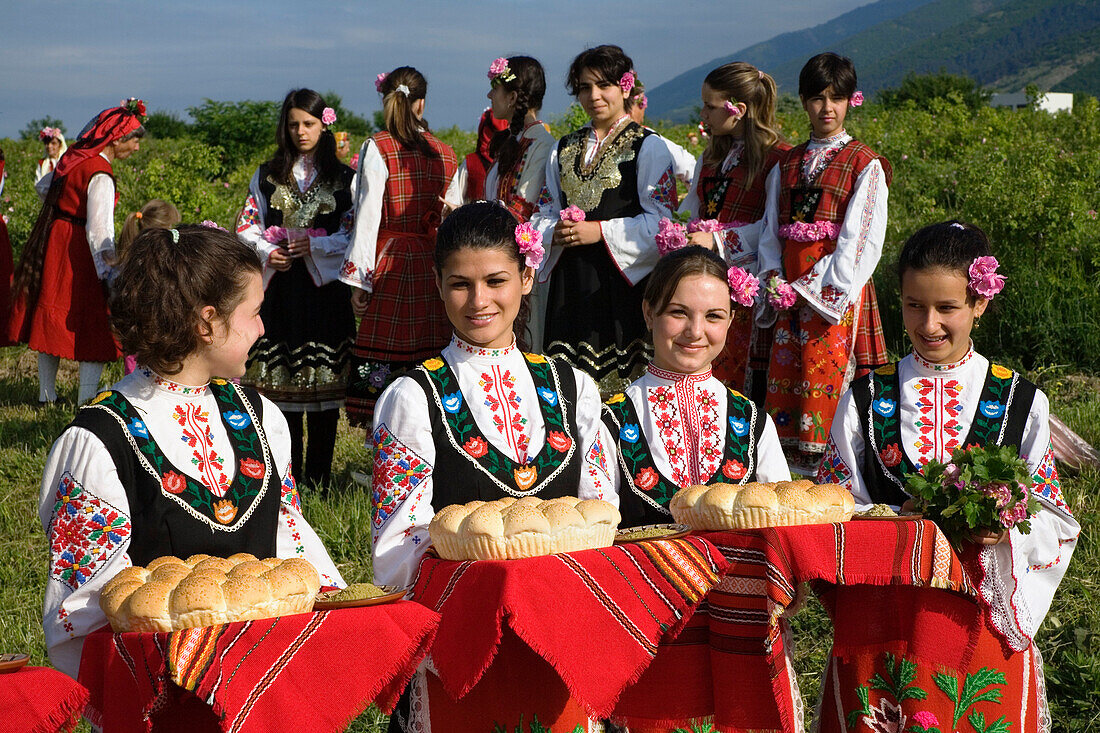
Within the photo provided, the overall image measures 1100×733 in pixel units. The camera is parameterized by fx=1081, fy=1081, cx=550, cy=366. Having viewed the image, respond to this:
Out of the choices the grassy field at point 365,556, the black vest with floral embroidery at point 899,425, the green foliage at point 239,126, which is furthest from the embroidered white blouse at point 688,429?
the green foliage at point 239,126

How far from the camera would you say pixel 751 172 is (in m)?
5.04

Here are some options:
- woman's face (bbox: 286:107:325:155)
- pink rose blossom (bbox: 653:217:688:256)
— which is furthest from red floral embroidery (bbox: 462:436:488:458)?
woman's face (bbox: 286:107:325:155)

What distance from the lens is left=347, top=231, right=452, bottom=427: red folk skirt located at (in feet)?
18.5

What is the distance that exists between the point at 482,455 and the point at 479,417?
0.10 meters

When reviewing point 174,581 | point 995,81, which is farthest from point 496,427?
point 995,81

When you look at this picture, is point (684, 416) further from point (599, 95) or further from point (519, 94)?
point (519, 94)

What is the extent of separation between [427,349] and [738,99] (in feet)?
6.66

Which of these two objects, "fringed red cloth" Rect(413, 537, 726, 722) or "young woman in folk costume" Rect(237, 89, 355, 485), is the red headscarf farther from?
"fringed red cloth" Rect(413, 537, 726, 722)

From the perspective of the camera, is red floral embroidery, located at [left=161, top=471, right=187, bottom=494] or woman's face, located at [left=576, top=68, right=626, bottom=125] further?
woman's face, located at [left=576, top=68, right=626, bottom=125]

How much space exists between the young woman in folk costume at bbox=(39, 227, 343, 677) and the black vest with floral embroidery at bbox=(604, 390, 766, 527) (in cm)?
80

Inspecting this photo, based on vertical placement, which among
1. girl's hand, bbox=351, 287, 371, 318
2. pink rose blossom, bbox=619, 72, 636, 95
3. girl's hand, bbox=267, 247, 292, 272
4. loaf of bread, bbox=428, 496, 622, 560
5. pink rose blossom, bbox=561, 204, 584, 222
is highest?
pink rose blossom, bbox=619, 72, 636, 95

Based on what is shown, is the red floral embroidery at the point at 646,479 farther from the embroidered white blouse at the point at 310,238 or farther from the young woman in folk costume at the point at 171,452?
the embroidered white blouse at the point at 310,238

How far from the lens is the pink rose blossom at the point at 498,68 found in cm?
541

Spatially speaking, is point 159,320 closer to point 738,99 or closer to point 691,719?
point 691,719
